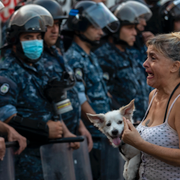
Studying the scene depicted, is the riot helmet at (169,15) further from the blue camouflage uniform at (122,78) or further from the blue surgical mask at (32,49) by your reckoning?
the blue surgical mask at (32,49)

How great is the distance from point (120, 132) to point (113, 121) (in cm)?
11

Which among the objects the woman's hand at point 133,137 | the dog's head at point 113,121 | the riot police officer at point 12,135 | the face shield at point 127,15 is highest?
the face shield at point 127,15

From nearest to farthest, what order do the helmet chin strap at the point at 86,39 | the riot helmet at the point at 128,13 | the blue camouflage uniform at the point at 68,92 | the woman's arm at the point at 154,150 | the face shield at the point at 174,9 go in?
the woman's arm at the point at 154,150 < the blue camouflage uniform at the point at 68,92 < the helmet chin strap at the point at 86,39 < the riot helmet at the point at 128,13 < the face shield at the point at 174,9

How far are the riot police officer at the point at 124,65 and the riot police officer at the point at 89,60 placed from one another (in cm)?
33

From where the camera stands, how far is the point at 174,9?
6.30 meters

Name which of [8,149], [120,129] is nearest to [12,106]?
[8,149]

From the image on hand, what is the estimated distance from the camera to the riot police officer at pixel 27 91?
3.28 m

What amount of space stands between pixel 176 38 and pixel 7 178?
1688mm

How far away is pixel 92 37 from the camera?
480 cm

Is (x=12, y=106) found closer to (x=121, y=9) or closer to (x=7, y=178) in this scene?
(x=7, y=178)

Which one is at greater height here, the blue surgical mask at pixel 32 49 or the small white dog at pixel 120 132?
the blue surgical mask at pixel 32 49

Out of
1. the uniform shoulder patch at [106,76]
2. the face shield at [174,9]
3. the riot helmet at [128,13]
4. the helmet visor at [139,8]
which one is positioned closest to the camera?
the uniform shoulder patch at [106,76]

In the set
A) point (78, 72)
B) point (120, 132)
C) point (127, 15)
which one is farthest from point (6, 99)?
point (127, 15)

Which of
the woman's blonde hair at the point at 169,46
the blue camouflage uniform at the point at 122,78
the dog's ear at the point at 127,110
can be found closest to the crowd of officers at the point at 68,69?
the blue camouflage uniform at the point at 122,78
